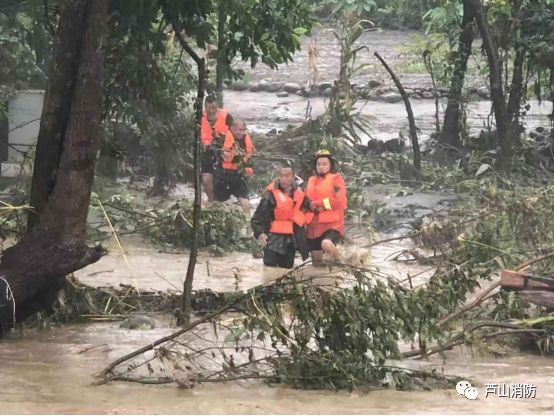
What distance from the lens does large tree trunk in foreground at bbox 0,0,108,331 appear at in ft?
22.5

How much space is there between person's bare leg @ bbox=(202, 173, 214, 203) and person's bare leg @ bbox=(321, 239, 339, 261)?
3.85m

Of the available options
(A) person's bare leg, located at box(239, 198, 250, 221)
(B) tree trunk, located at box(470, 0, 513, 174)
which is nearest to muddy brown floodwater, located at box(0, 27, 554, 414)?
(A) person's bare leg, located at box(239, 198, 250, 221)

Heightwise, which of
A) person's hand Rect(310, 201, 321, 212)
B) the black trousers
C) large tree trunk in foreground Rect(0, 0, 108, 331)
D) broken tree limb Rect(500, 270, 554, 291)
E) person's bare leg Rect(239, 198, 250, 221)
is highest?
large tree trunk in foreground Rect(0, 0, 108, 331)

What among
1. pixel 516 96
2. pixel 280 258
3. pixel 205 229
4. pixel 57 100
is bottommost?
pixel 280 258

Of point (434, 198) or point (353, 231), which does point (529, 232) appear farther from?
point (434, 198)

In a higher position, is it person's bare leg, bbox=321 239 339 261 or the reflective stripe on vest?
the reflective stripe on vest

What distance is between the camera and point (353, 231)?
13.1 metres

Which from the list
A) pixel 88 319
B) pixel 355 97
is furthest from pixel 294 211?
pixel 355 97

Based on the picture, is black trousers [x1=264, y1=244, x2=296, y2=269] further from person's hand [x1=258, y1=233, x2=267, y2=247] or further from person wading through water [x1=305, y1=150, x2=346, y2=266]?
person wading through water [x1=305, y1=150, x2=346, y2=266]

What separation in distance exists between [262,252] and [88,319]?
11.8 feet

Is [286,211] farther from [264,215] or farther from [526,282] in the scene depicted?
[526,282]

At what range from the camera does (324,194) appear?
34.3 ft

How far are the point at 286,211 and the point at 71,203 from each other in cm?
391

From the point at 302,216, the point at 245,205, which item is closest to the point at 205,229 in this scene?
the point at 302,216
